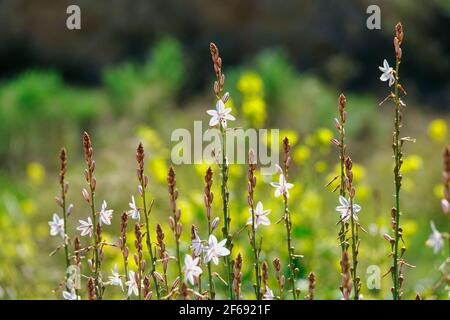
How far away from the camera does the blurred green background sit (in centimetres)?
510

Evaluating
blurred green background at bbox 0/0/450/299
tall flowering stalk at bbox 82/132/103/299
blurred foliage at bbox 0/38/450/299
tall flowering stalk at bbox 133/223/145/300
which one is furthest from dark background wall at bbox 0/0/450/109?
tall flowering stalk at bbox 133/223/145/300

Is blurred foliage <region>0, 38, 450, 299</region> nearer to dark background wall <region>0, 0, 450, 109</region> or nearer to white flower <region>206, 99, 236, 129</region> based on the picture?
dark background wall <region>0, 0, 450, 109</region>

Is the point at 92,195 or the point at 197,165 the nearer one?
the point at 92,195

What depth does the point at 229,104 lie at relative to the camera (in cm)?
557

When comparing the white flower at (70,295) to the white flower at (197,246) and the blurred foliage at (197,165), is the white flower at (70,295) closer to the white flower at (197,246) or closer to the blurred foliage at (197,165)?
the white flower at (197,246)

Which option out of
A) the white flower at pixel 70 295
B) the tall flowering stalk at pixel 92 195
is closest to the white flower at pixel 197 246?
the tall flowering stalk at pixel 92 195

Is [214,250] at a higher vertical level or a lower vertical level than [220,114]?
lower

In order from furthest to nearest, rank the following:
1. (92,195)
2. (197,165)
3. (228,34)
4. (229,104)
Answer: (228,34)
(229,104)
(197,165)
(92,195)

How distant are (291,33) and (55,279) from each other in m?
6.16

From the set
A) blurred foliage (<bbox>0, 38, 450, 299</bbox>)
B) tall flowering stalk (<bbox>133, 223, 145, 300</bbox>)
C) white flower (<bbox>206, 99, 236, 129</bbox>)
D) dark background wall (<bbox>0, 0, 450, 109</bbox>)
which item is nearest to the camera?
tall flowering stalk (<bbox>133, 223, 145, 300</bbox>)

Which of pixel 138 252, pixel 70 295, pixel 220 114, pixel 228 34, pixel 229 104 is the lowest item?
pixel 70 295

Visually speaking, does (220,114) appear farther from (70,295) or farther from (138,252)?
(70,295)

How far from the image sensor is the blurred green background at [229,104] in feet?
16.7

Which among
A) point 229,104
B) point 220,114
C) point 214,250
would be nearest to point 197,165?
point 229,104
